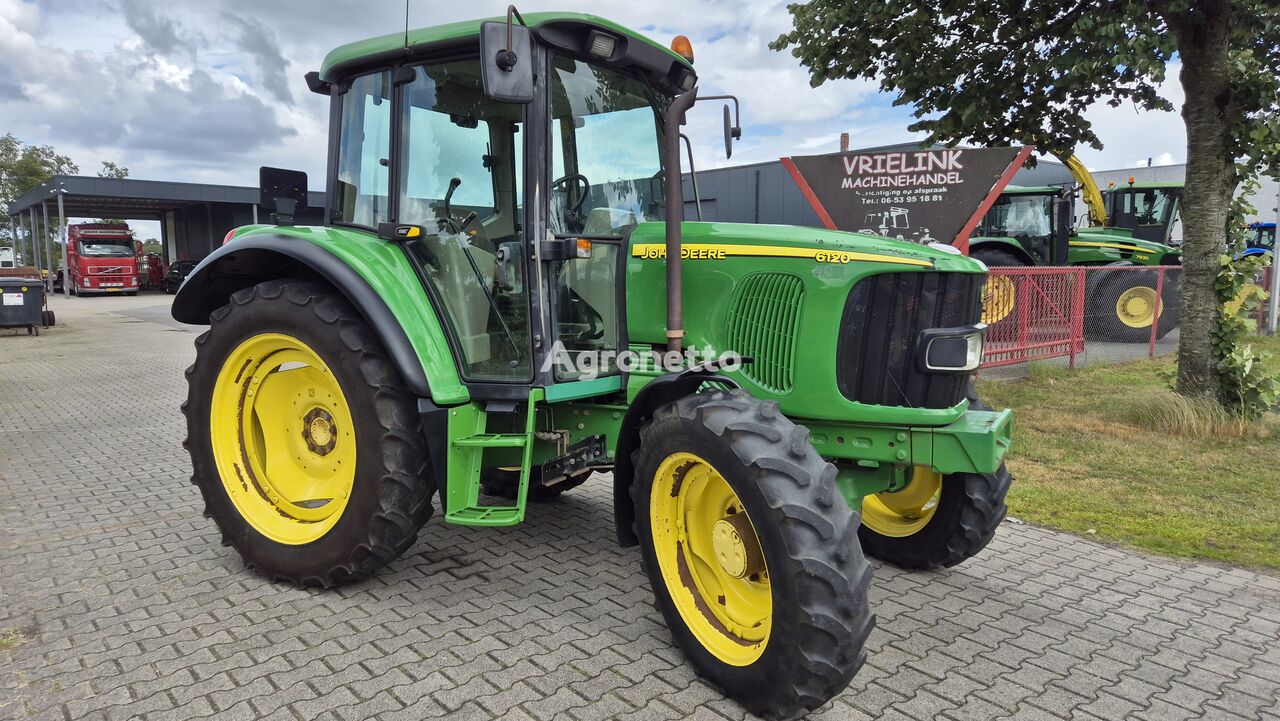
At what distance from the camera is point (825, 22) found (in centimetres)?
708

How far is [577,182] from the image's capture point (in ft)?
11.0

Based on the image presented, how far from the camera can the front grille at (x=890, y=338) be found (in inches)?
114

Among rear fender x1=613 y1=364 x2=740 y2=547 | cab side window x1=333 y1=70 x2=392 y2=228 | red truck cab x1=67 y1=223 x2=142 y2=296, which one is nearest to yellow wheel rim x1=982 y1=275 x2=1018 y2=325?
rear fender x1=613 y1=364 x2=740 y2=547

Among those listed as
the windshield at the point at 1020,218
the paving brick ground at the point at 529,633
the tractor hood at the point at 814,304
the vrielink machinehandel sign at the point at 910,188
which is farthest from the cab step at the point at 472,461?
the windshield at the point at 1020,218

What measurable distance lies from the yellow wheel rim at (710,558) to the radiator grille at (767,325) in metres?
0.50

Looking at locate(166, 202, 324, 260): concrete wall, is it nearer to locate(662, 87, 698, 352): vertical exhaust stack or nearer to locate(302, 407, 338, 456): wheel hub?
locate(302, 407, 338, 456): wheel hub

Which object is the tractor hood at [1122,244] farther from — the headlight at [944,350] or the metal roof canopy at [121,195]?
the metal roof canopy at [121,195]

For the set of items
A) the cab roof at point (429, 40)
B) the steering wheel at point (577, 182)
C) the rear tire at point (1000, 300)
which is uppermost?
the cab roof at point (429, 40)

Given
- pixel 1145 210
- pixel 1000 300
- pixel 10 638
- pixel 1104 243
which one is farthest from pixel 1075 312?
pixel 10 638

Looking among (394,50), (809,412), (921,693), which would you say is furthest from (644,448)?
(394,50)

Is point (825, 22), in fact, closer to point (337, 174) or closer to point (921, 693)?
point (337, 174)

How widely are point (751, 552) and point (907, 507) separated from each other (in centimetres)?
140

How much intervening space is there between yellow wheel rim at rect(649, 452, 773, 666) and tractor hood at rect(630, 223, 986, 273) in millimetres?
876

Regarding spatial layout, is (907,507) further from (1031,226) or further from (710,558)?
(1031,226)
